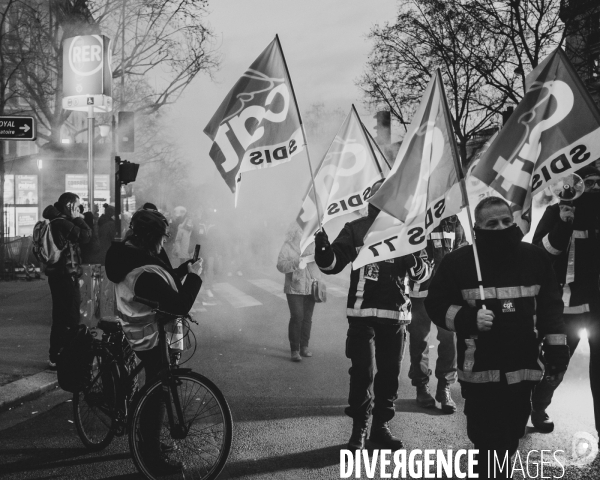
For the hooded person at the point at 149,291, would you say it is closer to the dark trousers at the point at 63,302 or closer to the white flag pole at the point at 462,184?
the white flag pole at the point at 462,184

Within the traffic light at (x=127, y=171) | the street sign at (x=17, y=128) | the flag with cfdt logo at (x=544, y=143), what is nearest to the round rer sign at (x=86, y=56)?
the traffic light at (x=127, y=171)

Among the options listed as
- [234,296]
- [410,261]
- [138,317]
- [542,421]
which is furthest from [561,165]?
[234,296]

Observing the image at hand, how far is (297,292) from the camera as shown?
8.18 meters

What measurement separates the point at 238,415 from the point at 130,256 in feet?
6.85

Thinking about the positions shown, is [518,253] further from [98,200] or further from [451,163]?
[98,200]

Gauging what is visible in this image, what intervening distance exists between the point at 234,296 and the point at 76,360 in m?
10.4

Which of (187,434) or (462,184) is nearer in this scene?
(462,184)

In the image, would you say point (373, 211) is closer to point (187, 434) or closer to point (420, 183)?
point (420, 183)

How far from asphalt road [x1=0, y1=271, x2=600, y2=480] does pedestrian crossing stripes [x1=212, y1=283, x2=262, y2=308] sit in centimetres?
478

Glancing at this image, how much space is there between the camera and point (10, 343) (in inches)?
347

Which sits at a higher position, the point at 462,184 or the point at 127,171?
the point at 127,171

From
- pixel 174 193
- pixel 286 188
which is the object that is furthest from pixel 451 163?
pixel 174 193

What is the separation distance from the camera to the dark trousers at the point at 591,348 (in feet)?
15.4

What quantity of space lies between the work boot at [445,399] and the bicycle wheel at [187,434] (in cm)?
240
